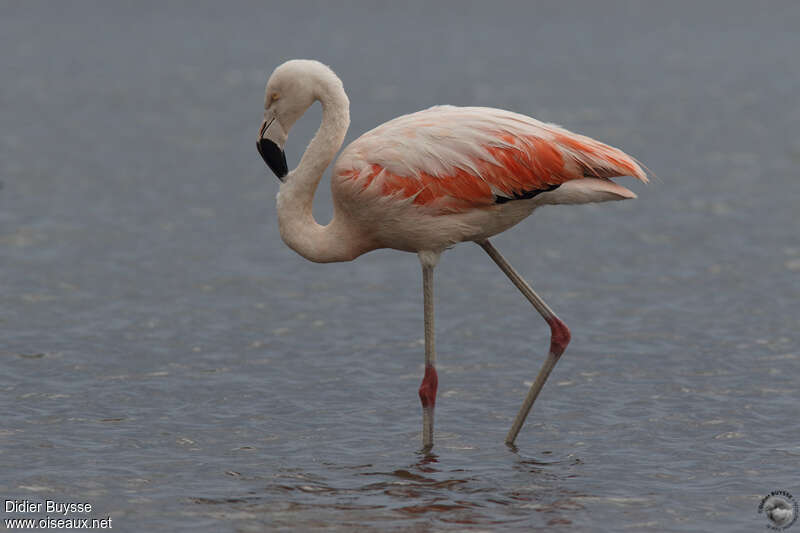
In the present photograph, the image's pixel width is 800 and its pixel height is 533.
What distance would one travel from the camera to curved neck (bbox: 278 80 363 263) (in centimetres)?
851

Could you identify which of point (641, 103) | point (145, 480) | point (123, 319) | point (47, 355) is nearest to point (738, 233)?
point (123, 319)

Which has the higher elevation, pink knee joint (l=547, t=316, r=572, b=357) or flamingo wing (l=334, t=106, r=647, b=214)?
→ flamingo wing (l=334, t=106, r=647, b=214)

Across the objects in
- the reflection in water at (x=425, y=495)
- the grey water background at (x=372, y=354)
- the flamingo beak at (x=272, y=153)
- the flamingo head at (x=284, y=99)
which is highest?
the flamingo head at (x=284, y=99)

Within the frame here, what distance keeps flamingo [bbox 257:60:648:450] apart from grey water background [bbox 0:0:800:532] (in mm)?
1332

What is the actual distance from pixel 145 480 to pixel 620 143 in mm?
24310

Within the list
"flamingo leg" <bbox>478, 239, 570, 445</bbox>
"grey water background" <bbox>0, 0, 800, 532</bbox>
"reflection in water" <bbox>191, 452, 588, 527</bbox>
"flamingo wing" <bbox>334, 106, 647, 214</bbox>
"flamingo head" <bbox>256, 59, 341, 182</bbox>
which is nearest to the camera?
"reflection in water" <bbox>191, 452, 588, 527</bbox>

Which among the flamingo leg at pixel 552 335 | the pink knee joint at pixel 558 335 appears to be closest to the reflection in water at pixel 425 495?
the flamingo leg at pixel 552 335

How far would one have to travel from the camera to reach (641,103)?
143ft

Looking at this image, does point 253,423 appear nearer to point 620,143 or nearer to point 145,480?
point 145,480

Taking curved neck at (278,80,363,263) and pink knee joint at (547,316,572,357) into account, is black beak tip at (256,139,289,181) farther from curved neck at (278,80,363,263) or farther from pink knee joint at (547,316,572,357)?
pink knee joint at (547,316,572,357)

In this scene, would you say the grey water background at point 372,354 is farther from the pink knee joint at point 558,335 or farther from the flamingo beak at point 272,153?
the flamingo beak at point 272,153

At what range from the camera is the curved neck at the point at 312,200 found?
8.51 m

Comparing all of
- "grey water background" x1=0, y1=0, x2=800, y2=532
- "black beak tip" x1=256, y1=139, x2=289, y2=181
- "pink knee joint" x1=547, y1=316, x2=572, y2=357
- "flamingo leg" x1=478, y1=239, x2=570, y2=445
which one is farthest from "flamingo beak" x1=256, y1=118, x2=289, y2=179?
"pink knee joint" x1=547, y1=316, x2=572, y2=357

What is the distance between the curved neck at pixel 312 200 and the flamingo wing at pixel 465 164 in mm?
251
